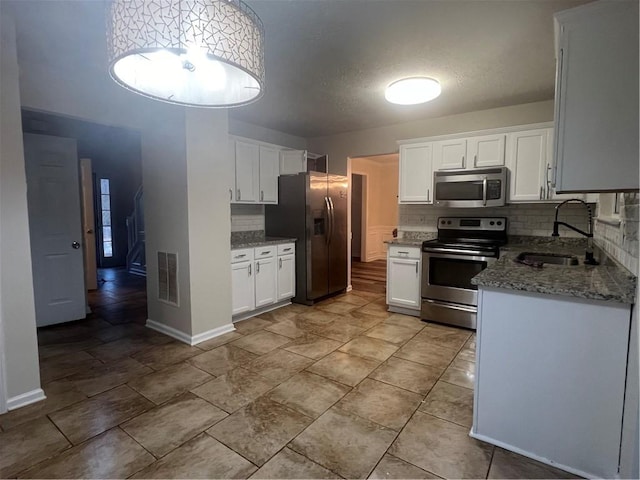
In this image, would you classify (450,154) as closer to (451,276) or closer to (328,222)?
(451,276)

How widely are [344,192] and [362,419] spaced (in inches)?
137

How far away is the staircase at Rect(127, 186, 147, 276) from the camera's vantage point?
684cm

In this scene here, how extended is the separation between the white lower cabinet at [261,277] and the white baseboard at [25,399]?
175cm

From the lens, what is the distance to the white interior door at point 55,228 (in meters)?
3.67

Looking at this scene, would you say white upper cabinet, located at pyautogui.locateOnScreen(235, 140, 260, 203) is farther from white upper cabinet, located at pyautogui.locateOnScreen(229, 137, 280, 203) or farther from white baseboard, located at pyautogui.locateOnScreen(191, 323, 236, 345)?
white baseboard, located at pyautogui.locateOnScreen(191, 323, 236, 345)

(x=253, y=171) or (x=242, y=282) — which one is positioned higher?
(x=253, y=171)

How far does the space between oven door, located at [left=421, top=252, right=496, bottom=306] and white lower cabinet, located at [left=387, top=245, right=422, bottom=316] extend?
5.0 inches

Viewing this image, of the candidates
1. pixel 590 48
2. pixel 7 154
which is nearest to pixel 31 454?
pixel 7 154

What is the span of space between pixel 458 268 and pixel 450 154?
136 cm

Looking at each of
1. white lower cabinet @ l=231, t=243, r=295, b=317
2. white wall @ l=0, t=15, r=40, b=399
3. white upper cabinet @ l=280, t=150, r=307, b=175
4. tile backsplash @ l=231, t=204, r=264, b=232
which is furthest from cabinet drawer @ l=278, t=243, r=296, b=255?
white wall @ l=0, t=15, r=40, b=399

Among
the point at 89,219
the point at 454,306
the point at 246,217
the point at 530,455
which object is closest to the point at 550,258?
the point at 454,306

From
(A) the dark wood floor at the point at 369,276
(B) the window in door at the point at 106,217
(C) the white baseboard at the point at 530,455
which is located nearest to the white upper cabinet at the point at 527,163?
(A) the dark wood floor at the point at 369,276

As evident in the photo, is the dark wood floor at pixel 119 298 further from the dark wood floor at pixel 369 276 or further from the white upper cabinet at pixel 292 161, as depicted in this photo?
the dark wood floor at pixel 369 276

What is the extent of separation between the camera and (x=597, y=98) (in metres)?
1.47
